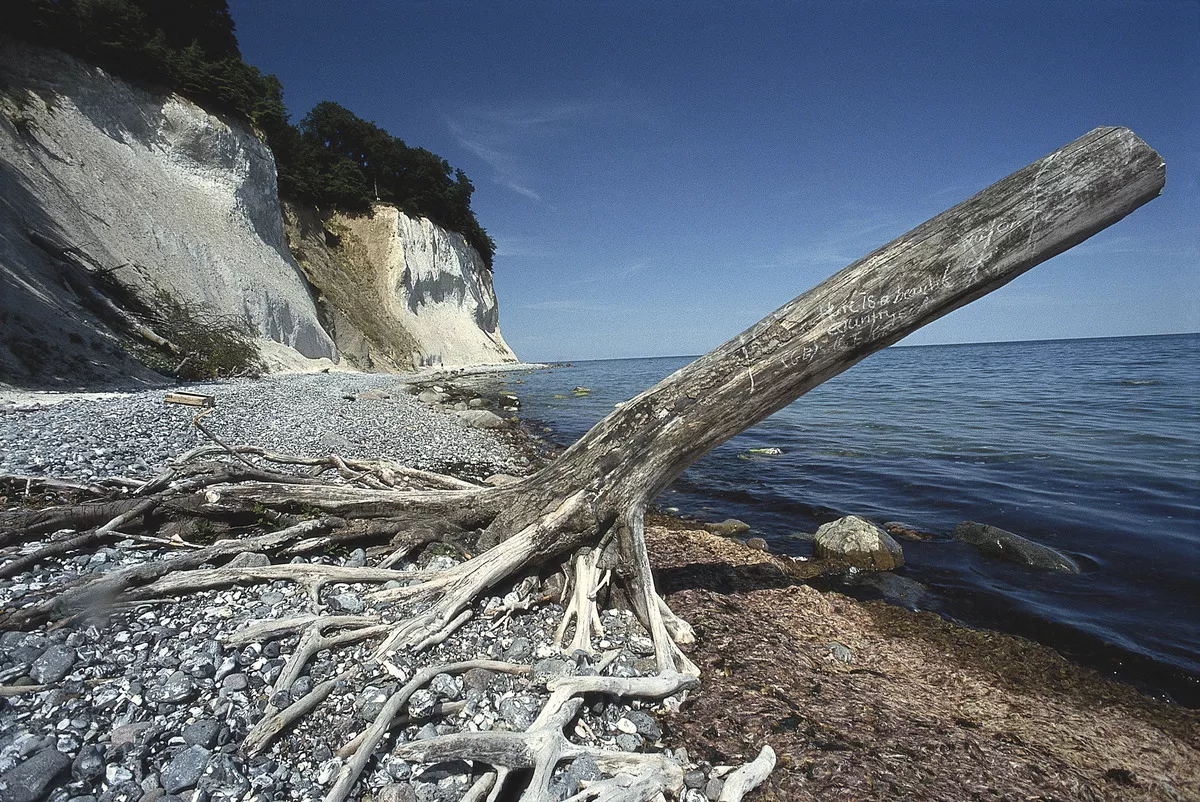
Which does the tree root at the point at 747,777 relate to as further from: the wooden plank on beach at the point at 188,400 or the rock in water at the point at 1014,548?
the wooden plank on beach at the point at 188,400

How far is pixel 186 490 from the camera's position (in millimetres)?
4820

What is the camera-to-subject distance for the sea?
5.25 m

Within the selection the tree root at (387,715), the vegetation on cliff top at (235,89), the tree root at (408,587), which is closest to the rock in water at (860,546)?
the tree root at (408,587)

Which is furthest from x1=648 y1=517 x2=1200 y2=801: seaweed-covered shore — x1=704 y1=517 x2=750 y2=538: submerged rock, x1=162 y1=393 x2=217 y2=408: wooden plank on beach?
x1=162 y1=393 x2=217 y2=408: wooden plank on beach

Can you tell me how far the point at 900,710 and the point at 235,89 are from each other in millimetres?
36938

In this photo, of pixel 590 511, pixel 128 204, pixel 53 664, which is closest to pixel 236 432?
pixel 53 664

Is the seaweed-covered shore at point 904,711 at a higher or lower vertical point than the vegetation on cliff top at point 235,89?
lower

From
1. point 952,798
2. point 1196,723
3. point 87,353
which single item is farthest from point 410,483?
point 87,353

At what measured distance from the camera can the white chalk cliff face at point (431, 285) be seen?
45312 mm

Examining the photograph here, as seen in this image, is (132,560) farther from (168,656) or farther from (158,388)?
(158,388)

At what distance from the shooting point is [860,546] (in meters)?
6.61

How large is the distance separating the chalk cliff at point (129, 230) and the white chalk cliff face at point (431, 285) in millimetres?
4992

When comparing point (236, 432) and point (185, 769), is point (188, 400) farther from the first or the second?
point (185, 769)

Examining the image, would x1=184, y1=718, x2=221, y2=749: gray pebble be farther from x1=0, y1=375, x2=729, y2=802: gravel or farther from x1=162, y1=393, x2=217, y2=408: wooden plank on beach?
x1=162, y1=393, x2=217, y2=408: wooden plank on beach
